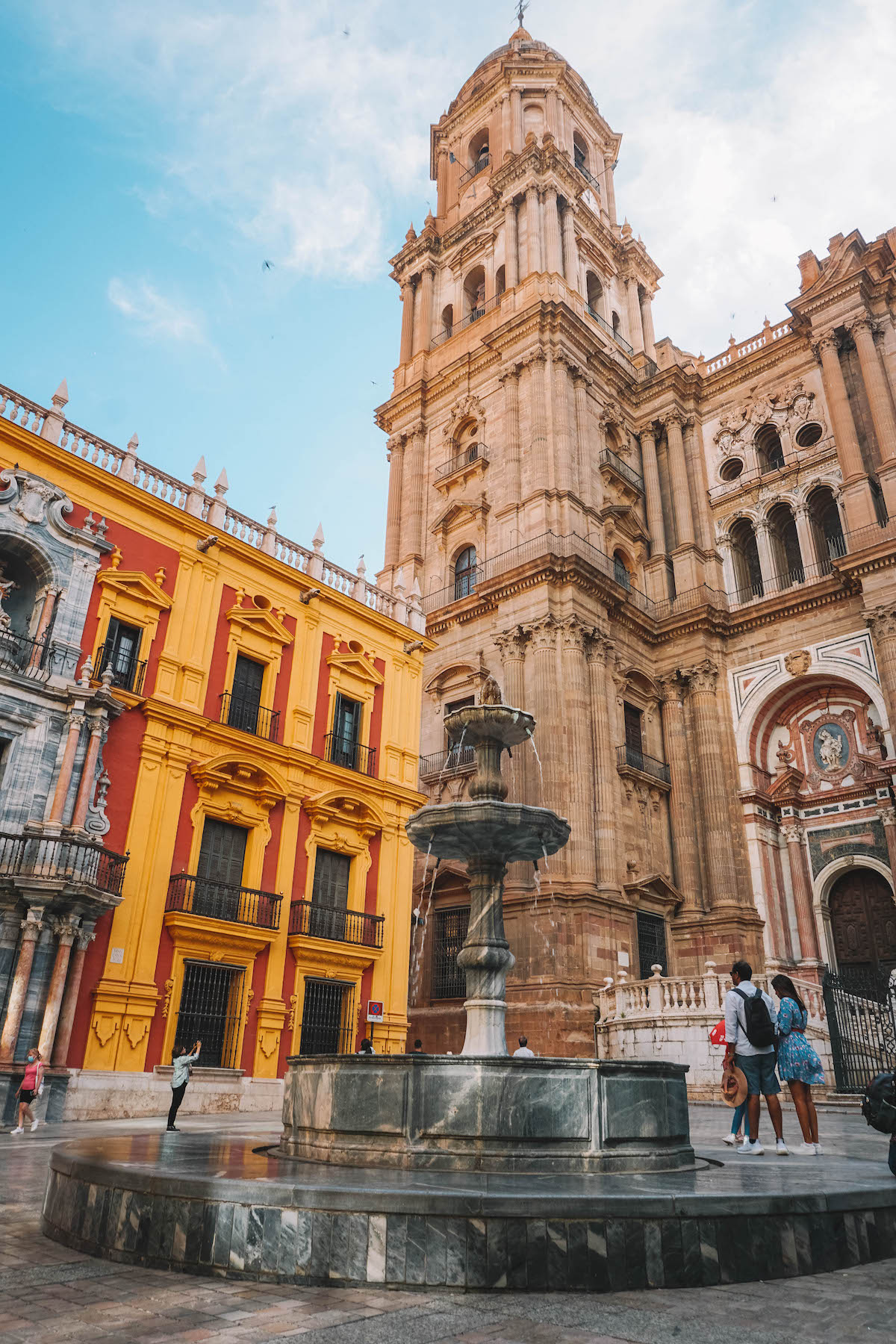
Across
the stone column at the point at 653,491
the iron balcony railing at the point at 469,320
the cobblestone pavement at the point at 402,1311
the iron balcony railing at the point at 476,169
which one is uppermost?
the iron balcony railing at the point at 476,169

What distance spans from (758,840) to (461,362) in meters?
18.1

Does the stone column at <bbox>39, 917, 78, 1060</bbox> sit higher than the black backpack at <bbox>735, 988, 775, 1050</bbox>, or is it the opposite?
the stone column at <bbox>39, 917, 78, 1060</bbox>

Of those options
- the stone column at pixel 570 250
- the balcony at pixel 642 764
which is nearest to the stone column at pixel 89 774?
the balcony at pixel 642 764

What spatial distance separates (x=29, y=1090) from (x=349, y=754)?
992 cm

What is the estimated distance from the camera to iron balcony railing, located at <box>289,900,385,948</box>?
723 inches

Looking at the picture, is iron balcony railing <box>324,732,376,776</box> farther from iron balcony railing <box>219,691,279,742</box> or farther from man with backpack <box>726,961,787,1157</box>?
man with backpack <box>726,961,787,1157</box>

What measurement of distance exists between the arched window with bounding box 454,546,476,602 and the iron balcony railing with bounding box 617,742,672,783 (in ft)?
22.1

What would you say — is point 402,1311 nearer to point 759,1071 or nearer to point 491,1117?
point 491,1117

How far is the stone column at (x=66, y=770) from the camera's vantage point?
596 inches

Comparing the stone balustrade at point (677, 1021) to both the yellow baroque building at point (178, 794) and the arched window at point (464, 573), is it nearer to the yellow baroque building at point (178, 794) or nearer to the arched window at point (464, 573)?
the yellow baroque building at point (178, 794)

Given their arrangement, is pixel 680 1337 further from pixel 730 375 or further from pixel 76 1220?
pixel 730 375

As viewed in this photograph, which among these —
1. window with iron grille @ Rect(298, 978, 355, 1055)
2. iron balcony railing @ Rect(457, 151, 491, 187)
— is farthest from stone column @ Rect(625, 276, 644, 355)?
window with iron grille @ Rect(298, 978, 355, 1055)

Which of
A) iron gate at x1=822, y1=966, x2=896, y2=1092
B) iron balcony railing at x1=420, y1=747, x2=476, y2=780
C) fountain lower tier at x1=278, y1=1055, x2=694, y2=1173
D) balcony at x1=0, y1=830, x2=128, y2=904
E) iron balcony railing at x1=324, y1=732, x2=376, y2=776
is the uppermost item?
iron balcony railing at x1=420, y1=747, x2=476, y2=780

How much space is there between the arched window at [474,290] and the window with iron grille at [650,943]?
22.2m
